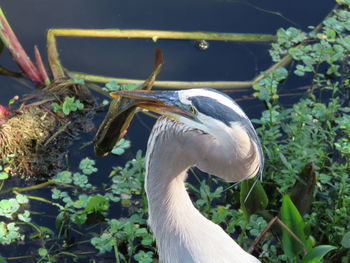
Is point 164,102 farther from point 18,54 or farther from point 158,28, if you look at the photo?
point 158,28

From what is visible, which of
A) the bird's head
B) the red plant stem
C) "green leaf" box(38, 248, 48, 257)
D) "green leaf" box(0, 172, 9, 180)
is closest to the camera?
the bird's head

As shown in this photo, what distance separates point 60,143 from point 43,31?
86 centimetres

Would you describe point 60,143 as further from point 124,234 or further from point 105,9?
point 105,9

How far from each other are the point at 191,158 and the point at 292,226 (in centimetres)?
73

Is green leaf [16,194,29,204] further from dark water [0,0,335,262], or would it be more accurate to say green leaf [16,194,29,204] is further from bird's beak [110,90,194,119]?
bird's beak [110,90,194,119]

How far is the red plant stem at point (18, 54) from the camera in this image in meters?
3.46

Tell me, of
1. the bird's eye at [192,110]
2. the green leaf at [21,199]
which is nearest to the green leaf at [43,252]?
the green leaf at [21,199]

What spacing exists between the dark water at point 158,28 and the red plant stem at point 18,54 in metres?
0.09

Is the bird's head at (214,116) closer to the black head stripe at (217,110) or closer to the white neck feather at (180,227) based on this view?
the black head stripe at (217,110)

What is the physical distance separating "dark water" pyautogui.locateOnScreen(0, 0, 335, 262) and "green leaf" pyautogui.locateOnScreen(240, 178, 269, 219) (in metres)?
0.90

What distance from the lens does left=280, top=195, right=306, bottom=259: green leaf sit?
2.31 metres

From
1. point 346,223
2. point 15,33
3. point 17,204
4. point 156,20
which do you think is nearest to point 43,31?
point 15,33

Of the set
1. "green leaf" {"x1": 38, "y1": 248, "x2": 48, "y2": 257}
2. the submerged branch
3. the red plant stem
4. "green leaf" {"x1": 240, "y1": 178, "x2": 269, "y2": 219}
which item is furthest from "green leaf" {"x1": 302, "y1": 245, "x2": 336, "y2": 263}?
the red plant stem

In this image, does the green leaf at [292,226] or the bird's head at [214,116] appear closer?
the bird's head at [214,116]
